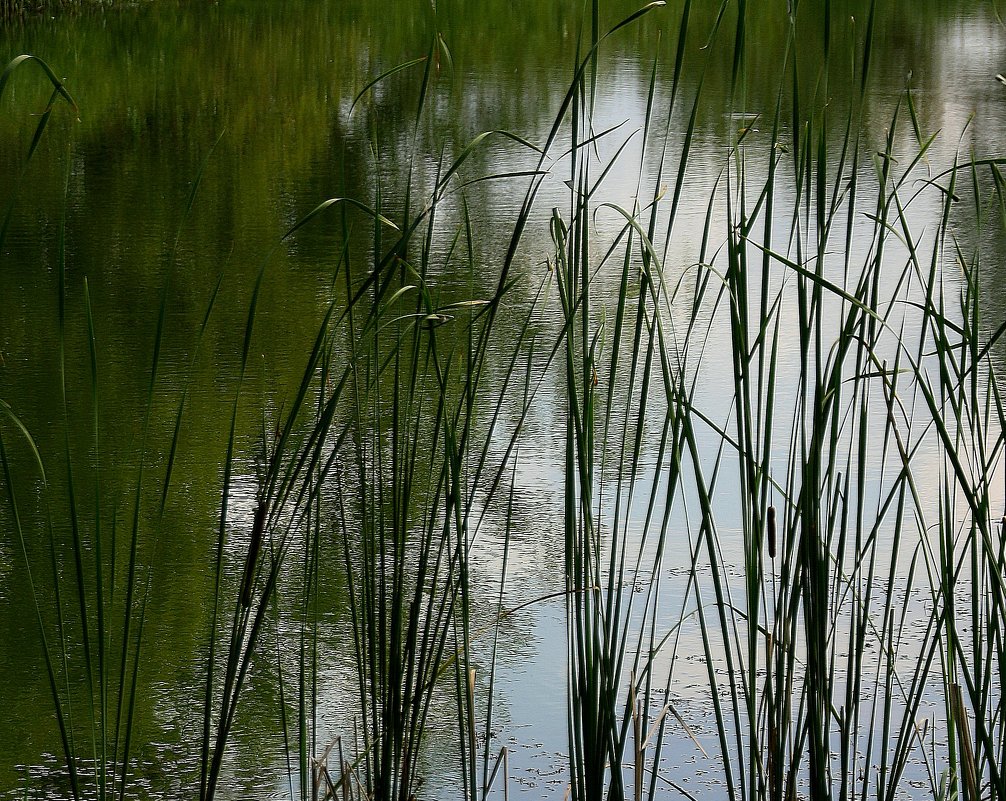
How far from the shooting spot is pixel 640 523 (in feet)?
8.64

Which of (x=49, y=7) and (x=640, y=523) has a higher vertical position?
(x=49, y=7)

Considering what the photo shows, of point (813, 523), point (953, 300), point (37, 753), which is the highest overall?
point (813, 523)

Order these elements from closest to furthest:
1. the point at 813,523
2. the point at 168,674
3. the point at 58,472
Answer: the point at 813,523 < the point at 168,674 < the point at 58,472

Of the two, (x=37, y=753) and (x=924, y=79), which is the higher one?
(x=924, y=79)

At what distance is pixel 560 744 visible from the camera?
1.95 meters

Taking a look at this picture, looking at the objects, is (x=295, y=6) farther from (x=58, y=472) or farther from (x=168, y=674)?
(x=168, y=674)

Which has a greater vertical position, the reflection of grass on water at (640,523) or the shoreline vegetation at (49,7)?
the shoreline vegetation at (49,7)

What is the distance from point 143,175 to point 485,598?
3924mm

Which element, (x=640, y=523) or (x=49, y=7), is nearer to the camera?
(x=640, y=523)

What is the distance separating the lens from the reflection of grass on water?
113 cm

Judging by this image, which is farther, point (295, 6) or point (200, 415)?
point (295, 6)

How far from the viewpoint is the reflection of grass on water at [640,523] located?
3.70 ft

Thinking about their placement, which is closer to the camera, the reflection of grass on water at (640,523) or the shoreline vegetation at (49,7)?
the reflection of grass on water at (640,523)

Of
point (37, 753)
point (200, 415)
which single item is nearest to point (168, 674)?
point (37, 753)
